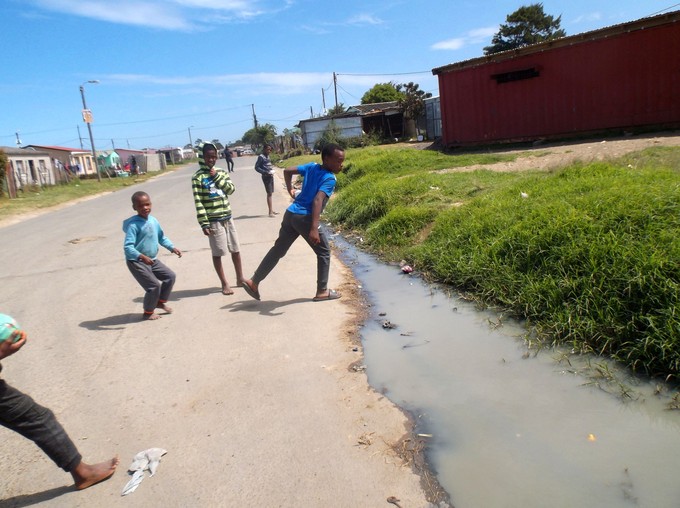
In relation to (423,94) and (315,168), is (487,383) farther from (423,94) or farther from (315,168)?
(423,94)

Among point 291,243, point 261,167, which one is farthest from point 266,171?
point 291,243

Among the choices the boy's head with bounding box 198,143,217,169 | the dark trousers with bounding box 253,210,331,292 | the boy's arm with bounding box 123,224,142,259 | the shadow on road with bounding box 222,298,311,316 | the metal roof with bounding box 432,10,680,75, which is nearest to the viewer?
the boy's arm with bounding box 123,224,142,259

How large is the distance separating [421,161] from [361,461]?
12.4 meters

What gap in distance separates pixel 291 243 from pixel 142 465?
9.21ft

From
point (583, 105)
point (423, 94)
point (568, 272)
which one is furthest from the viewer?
point (423, 94)

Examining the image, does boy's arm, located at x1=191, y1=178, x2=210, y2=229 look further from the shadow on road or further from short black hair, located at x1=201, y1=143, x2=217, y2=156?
the shadow on road

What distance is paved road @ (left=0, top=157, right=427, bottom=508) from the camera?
2568 millimetres

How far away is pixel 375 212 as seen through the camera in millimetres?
9102

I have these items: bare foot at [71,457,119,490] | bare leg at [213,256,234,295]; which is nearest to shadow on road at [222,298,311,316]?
bare leg at [213,256,234,295]

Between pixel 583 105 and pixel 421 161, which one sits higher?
pixel 583 105

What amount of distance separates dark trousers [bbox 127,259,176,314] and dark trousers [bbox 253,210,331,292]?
0.91 metres

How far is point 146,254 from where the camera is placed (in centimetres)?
504

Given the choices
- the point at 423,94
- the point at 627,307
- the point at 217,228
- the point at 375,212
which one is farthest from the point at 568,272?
the point at 423,94

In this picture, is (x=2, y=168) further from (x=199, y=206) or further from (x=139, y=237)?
(x=139, y=237)
